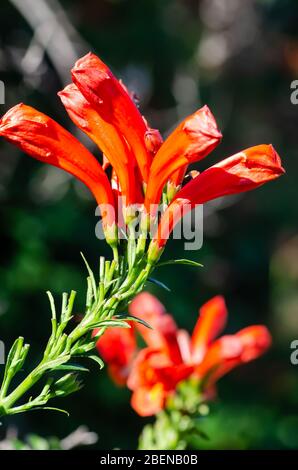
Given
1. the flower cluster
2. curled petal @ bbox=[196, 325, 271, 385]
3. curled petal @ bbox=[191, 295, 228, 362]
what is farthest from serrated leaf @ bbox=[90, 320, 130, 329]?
curled petal @ bbox=[191, 295, 228, 362]

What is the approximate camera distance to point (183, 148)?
124 centimetres

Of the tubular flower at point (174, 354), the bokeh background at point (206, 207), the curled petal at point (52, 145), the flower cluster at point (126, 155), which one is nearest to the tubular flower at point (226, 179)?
the flower cluster at point (126, 155)

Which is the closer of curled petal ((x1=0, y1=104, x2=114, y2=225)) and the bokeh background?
curled petal ((x1=0, y1=104, x2=114, y2=225))

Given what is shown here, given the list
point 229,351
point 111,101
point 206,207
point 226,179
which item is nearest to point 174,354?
point 229,351

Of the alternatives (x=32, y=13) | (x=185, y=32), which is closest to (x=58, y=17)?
(x=32, y=13)

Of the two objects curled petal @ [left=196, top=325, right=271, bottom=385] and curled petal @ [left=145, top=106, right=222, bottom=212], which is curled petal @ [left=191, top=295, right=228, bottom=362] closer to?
curled petal @ [left=196, top=325, right=271, bottom=385]

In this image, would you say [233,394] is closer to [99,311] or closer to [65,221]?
[65,221]

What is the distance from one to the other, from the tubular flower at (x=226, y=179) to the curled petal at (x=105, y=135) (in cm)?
9

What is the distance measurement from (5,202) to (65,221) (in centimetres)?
43

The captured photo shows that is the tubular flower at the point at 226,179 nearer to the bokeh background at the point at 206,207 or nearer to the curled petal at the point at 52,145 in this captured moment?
the curled petal at the point at 52,145

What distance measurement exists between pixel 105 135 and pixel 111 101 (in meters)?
0.07

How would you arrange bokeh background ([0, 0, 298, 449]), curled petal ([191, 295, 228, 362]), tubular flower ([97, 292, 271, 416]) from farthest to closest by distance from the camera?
bokeh background ([0, 0, 298, 449]) → curled petal ([191, 295, 228, 362]) → tubular flower ([97, 292, 271, 416])

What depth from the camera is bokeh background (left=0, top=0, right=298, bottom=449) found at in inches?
187

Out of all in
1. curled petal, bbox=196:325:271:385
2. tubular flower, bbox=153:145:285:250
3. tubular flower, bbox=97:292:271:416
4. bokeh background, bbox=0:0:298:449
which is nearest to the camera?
tubular flower, bbox=153:145:285:250
